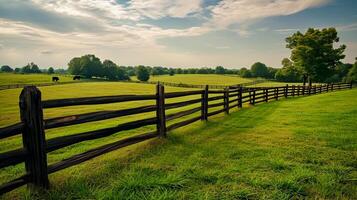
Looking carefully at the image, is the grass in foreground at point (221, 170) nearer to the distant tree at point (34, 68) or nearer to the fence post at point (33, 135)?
the fence post at point (33, 135)

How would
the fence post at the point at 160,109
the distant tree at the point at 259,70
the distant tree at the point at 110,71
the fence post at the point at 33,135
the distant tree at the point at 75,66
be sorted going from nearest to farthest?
the fence post at the point at 33,135, the fence post at the point at 160,109, the distant tree at the point at 110,71, the distant tree at the point at 75,66, the distant tree at the point at 259,70

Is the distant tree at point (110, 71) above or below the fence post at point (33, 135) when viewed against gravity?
above

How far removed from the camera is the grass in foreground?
11.5 feet

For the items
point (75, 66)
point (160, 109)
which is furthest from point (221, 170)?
point (75, 66)

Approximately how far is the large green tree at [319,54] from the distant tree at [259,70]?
68.1 metres

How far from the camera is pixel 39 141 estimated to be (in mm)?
3570

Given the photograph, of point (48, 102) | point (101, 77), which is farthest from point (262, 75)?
point (48, 102)

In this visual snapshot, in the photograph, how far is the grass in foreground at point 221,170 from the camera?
3514mm

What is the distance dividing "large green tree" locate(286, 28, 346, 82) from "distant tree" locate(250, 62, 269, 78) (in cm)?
6806

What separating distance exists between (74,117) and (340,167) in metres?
5.32

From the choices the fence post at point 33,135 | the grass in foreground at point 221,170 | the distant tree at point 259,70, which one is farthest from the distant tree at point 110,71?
the fence post at point 33,135

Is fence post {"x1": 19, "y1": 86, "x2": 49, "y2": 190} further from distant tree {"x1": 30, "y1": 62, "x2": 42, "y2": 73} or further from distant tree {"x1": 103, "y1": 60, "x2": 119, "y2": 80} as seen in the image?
distant tree {"x1": 30, "y1": 62, "x2": 42, "y2": 73}

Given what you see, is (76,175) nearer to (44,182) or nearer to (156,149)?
(44,182)

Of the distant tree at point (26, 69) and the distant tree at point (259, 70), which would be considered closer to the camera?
the distant tree at point (259, 70)
